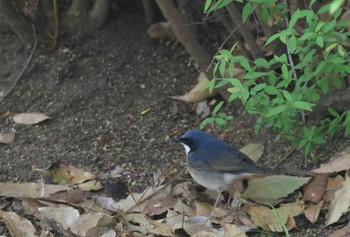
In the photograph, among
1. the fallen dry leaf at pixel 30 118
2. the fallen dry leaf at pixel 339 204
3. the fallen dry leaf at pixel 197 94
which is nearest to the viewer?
the fallen dry leaf at pixel 339 204

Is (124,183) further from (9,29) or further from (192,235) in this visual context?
(9,29)

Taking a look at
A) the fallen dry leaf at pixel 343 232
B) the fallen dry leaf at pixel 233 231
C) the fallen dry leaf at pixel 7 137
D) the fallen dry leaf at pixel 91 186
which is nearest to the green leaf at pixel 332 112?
the fallen dry leaf at pixel 343 232

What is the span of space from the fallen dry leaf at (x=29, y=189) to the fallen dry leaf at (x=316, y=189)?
1.57 metres

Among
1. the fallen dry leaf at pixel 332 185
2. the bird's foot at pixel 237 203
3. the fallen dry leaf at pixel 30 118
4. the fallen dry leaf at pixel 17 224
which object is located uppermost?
the fallen dry leaf at pixel 30 118

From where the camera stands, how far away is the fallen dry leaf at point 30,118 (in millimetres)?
5715

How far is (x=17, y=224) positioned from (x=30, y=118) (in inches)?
53.3

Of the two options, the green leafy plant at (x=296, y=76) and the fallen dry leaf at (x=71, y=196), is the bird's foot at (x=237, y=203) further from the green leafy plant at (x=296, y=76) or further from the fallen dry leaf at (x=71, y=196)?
→ the fallen dry leaf at (x=71, y=196)

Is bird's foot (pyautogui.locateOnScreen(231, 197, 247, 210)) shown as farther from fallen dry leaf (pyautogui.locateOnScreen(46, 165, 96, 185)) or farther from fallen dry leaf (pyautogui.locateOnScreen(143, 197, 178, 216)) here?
fallen dry leaf (pyautogui.locateOnScreen(46, 165, 96, 185))

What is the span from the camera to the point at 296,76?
482 cm

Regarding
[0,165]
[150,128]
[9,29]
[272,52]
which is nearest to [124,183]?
[150,128]

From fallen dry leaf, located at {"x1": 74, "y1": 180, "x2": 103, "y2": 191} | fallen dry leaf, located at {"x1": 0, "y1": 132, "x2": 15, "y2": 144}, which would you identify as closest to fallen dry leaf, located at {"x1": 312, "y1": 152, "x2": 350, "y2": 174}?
fallen dry leaf, located at {"x1": 74, "y1": 180, "x2": 103, "y2": 191}

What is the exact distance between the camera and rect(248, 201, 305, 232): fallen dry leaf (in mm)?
4270

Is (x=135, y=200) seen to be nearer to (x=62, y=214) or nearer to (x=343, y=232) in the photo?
(x=62, y=214)

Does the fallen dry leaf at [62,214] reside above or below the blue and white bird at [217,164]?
above
